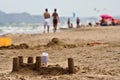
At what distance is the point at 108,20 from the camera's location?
46812mm

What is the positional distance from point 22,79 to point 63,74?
0.91 metres

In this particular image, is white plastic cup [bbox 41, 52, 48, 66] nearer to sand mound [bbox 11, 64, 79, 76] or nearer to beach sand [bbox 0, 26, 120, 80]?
sand mound [bbox 11, 64, 79, 76]

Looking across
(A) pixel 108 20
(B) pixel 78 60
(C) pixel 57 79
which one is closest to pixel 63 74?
(C) pixel 57 79

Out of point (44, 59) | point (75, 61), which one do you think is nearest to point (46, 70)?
point (44, 59)

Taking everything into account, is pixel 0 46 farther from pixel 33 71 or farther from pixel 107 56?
pixel 33 71

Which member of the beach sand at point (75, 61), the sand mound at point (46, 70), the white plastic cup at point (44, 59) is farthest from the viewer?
the white plastic cup at point (44, 59)

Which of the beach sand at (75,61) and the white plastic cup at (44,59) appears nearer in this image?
the beach sand at (75,61)

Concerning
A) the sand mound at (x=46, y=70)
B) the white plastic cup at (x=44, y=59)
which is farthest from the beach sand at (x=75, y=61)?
the white plastic cup at (x=44, y=59)

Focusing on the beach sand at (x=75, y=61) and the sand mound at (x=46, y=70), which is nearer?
the beach sand at (x=75, y=61)

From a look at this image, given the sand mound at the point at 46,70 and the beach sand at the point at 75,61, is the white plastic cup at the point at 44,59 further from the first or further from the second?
the beach sand at the point at 75,61

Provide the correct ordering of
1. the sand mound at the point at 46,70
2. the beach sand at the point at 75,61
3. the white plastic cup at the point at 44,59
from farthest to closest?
the white plastic cup at the point at 44,59
the sand mound at the point at 46,70
the beach sand at the point at 75,61

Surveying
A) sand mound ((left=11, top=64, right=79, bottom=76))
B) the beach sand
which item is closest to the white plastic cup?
sand mound ((left=11, top=64, right=79, bottom=76))

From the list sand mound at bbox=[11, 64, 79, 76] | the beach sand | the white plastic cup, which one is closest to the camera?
the beach sand

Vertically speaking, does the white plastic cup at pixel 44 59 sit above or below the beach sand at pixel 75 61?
above
